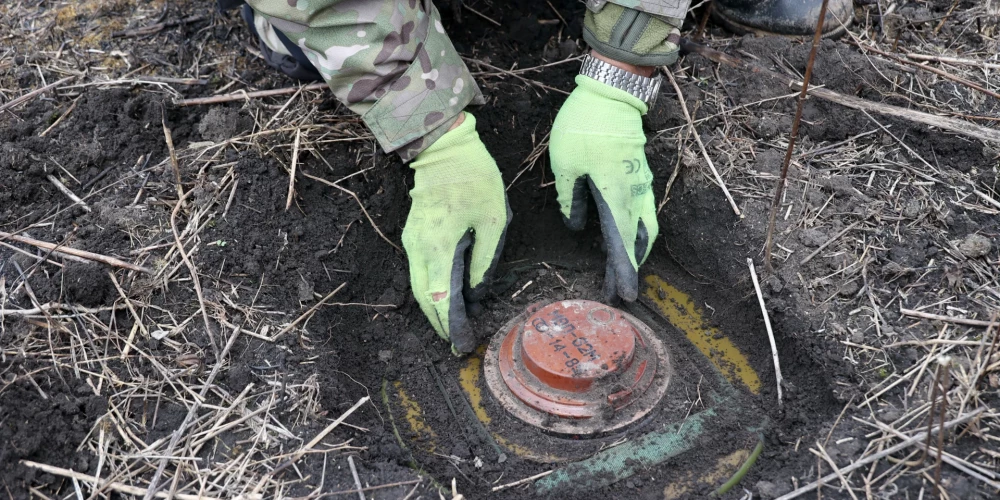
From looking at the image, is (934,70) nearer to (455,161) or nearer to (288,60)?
(455,161)

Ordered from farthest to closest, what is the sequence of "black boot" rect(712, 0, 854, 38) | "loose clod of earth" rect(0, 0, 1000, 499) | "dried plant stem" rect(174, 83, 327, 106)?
"black boot" rect(712, 0, 854, 38), "dried plant stem" rect(174, 83, 327, 106), "loose clod of earth" rect(0, 0, 1000, 499)

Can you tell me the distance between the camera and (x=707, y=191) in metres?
2.79

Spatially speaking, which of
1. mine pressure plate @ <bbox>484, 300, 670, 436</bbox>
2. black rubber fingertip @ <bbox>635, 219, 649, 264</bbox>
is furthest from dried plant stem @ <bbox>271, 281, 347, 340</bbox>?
black rubber fingertip @ <bbox>635, 219, 649, 264</bbox>

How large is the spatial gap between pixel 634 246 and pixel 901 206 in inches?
35.6

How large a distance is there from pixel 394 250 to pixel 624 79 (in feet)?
3.54

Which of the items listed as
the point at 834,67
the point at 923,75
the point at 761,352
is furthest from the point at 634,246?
the point at 923,75

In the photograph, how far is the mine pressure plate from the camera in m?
2.47

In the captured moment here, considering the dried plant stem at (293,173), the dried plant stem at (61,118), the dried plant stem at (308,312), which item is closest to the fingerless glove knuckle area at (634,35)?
Result: the dried plant stem at (293,173)

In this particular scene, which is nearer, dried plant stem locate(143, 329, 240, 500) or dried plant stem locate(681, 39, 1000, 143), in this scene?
dried plant stem locate(143, 329, 240, 500)

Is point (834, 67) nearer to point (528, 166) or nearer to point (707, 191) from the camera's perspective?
point (707, 191)

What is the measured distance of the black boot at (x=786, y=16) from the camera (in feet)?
10.3

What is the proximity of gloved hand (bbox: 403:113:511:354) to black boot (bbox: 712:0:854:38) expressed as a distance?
1.42 meters

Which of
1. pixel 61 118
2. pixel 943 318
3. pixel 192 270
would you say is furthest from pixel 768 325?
pixel 61 118

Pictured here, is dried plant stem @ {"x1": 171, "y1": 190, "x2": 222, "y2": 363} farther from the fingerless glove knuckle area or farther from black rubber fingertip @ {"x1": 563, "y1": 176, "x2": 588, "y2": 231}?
the fingerless glove knuckle area
